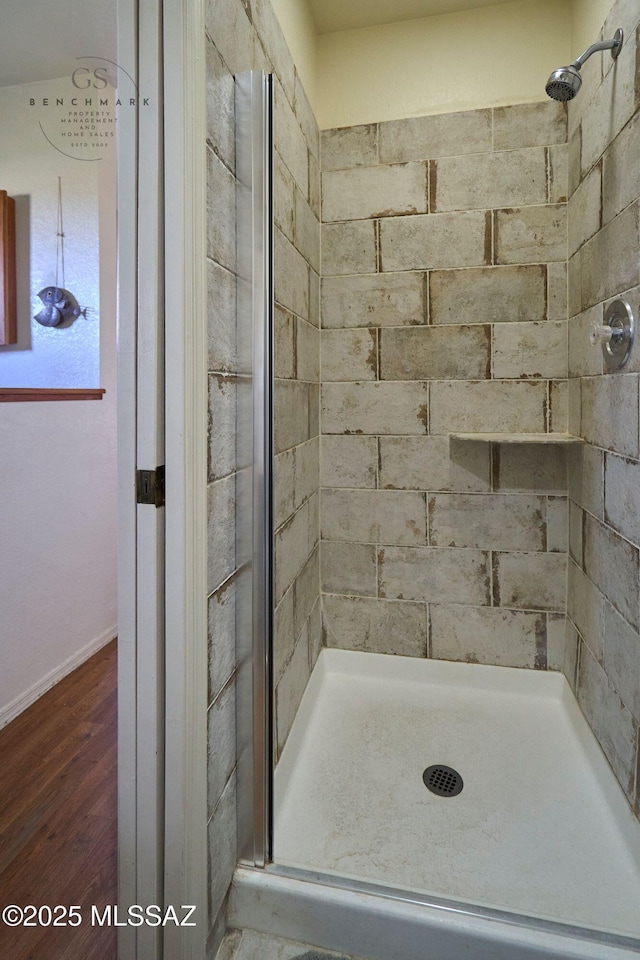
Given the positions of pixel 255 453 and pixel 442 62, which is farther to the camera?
pixel 442 62

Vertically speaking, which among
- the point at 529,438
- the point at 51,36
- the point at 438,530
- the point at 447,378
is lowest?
the point at 438,530

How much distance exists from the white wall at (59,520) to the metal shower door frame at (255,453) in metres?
1.19

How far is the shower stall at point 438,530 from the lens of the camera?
123cm

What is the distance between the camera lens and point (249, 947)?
1196mm

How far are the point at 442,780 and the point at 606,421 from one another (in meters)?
1.21

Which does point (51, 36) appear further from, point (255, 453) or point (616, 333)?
point (616, 333)

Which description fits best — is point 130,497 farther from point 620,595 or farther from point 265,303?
point 620,595

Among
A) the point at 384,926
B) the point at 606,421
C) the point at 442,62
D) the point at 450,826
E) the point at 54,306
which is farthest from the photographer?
the point at 54,306

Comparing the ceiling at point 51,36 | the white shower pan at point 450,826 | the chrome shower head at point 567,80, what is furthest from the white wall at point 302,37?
the white shower pan at point 450,826

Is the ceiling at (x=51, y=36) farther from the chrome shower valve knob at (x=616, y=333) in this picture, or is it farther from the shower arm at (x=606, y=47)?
the chrome shower valve knob at (x=616, y=333)

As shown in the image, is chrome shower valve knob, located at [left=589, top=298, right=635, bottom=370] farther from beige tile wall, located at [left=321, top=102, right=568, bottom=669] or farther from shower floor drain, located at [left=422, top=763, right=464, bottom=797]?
shower floor drain, located at [left=422, top=763, right=464, bottom=797]

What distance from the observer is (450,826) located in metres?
1.46

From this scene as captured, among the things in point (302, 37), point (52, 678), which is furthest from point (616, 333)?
point (52, 678)

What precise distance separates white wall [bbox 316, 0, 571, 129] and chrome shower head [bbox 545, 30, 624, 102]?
Answer: 1.75ft
